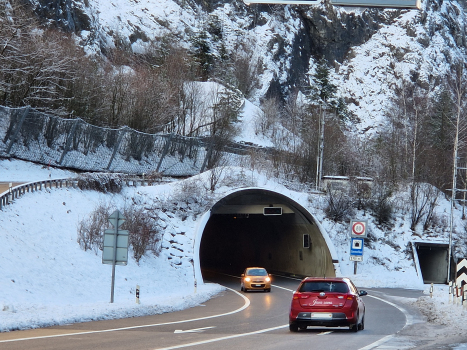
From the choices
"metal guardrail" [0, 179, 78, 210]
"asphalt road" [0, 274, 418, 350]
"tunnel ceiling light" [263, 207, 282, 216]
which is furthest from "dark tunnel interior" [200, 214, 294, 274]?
"asphalt road" [0, 274, 418, 350]

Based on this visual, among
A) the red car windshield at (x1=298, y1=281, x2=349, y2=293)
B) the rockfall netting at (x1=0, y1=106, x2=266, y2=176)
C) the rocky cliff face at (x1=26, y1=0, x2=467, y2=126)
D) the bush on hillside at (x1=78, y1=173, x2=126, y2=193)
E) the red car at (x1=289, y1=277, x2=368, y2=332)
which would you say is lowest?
the red car at (x1=289, y1=277, x2=368, y2=332)

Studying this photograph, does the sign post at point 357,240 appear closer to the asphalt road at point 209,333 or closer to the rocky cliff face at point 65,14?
the asphalt road at point 209,333

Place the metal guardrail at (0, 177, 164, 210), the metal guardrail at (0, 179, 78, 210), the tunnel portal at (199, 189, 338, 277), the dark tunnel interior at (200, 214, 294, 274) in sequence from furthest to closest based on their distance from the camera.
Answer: the dark tunnel interior at (200, 214, 294, 274) → the tunnel portal at (199, 189, 338, 277) → the metal guardrail at (0, 177, 164, 210) → the metal guardrail at (0, 179, 78, 210)

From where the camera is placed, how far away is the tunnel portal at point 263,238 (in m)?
46.6

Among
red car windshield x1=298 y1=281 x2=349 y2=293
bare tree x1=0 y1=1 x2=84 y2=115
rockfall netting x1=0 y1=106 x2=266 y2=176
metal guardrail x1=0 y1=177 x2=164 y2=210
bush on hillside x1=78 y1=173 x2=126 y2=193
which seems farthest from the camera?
bare tree x1=0 y1=1 x2=84 y2=115

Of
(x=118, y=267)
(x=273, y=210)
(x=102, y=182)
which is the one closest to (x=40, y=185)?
(x=102, y=182)

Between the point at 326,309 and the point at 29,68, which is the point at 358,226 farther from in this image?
the point at 29,68

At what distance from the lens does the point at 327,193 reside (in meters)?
51.5

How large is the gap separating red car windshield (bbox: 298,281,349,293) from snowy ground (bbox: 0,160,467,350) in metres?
3.12

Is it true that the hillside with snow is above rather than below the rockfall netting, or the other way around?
below

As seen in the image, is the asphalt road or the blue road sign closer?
the asphalt road

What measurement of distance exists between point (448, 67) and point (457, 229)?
86.5 metres

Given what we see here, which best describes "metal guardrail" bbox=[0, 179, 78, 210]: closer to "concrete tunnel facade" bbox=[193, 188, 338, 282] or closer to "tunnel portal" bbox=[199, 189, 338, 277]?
"concrete tunnel facade" bbox=[193, 188, 338, 282]

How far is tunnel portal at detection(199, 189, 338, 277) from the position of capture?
46562mm
